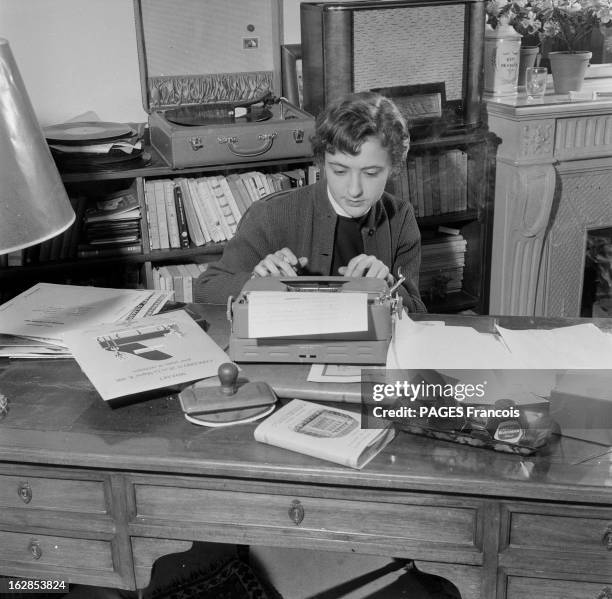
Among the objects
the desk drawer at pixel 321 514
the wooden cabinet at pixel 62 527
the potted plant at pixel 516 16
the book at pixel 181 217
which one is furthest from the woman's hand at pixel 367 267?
the potted plant at pixel 516 16

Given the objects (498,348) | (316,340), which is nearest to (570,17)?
(498,348)

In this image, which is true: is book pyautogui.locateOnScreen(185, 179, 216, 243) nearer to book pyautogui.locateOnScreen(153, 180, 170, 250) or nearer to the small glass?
book pyautogui.locateOnScreen(153, 180, 170, 250)

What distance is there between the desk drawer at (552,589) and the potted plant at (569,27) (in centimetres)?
236

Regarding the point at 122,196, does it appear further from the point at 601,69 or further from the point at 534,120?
the point at 601,69

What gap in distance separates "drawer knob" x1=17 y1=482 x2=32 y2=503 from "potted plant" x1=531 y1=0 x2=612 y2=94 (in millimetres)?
2601

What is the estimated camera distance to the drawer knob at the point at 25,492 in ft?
4.77

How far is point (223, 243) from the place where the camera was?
2.94 metres

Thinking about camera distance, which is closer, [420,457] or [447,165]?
[420,457]

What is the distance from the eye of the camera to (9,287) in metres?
2.88

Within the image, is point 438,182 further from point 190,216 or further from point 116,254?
point 116,254

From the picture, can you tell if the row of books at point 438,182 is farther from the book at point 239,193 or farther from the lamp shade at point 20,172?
the lamp shade at point 20,172

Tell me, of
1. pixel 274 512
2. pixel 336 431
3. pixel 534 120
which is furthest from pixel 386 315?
pixel 534 120

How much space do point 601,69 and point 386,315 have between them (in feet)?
7.85

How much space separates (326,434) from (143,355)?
0.44m
